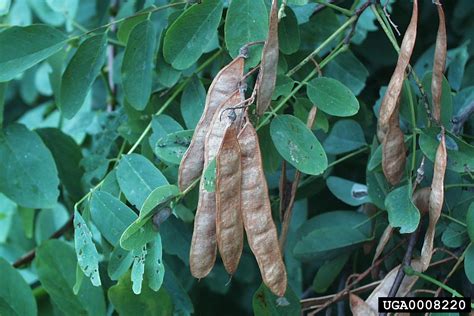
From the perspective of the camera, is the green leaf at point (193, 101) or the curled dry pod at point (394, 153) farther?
the green leaf at point (193, 101)

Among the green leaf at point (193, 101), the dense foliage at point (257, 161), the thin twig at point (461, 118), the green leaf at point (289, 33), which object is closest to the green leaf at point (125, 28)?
the dense foliage at point (257, 161)

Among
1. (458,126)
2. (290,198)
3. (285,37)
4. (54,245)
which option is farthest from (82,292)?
(458,126)

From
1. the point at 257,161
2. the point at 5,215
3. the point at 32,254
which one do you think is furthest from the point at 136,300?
the point at 5,215

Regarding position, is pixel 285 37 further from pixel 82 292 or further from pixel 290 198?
pixel 82 292

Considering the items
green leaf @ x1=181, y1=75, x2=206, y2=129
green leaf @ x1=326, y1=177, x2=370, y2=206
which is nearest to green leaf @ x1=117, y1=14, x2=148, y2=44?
green leaf @ x1=181, y1=75, x2=206, y2=129

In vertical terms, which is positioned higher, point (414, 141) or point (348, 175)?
point (414, 141)

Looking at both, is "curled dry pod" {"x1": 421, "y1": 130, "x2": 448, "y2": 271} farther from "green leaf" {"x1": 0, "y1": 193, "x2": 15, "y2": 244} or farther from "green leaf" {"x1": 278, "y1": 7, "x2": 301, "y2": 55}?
"green leaf" {"x1": 0, "y1": 193, "x2": 15, "y2": 244}

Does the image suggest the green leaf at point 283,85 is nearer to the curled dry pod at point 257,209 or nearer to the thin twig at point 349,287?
the curled dry pod at point 257,209
